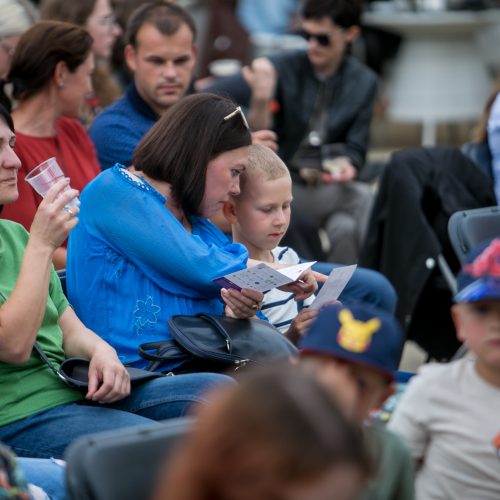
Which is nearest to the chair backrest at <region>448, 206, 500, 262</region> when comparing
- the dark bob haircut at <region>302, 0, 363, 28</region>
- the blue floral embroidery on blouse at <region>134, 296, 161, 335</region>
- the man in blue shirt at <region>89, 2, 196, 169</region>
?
the blue floral embroidery on blouse at <region>134, 296, 161, 335</region>

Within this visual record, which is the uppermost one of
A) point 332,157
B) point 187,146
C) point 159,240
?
point 187,146

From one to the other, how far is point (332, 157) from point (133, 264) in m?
3.07

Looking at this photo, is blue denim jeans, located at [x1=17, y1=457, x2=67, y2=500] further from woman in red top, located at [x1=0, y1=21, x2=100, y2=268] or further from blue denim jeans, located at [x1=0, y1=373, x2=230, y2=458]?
woman in red top, located at [x1=0, y1=21, x2=100, y2=268]

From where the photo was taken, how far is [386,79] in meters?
10.2

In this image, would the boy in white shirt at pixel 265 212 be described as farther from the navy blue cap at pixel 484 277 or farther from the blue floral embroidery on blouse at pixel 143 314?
the navy blue cap at pixel 484 277

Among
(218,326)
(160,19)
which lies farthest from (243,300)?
(160,19)

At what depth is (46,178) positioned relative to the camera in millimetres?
3275

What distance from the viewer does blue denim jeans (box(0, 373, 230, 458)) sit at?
314cm

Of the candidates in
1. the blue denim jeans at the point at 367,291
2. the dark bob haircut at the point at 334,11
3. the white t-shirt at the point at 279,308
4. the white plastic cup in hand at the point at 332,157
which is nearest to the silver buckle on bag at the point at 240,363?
the white t-shirt at the point at 279,308

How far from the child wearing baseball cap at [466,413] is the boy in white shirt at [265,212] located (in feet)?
4.30

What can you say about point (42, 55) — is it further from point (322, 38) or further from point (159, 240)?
point (322, 38)

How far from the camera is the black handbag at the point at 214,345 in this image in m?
3.37

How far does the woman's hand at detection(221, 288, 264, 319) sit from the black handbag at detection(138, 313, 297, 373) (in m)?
0.04

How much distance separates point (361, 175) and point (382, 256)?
161cm
